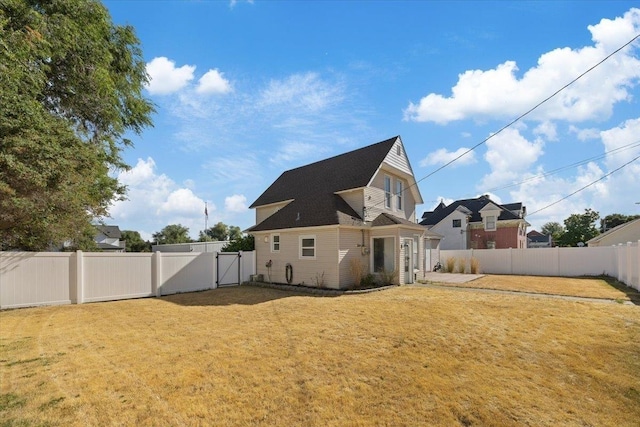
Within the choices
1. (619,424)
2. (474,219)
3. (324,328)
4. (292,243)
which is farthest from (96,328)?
(474,219)

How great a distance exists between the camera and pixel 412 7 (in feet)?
33.4

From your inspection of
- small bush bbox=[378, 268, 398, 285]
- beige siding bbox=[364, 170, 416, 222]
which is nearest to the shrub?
small bush bbox=[378, 268, 398, 285]

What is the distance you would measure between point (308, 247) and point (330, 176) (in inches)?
207

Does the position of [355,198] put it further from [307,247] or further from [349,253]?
[307,247]

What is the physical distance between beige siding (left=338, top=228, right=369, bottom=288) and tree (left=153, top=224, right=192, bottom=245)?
52244 mm

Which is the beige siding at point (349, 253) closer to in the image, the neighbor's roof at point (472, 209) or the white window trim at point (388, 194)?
the white window trim at point (388, 194)

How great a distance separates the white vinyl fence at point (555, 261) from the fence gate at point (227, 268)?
14.2 metres

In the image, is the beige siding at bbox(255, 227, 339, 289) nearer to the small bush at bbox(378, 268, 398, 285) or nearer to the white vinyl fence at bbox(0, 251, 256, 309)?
the small bush at bbox(378, 268, 398, 285)

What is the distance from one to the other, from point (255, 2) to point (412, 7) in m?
4.88

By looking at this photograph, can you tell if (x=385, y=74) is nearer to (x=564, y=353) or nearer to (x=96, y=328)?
A: (x=564, y=353)

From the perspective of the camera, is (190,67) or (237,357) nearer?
(237,357)

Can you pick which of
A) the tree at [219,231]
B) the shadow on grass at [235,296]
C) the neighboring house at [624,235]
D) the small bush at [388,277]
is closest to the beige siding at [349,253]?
the small bush at [388,277]

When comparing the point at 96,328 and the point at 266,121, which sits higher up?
the point at 266,121

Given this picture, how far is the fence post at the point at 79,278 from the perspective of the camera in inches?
458
